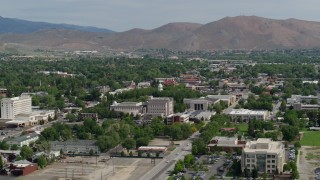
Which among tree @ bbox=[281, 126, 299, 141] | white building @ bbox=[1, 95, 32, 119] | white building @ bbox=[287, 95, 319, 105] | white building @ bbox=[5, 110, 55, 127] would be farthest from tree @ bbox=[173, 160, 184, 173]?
white building @ bbox=[287, 95, 319, 105]

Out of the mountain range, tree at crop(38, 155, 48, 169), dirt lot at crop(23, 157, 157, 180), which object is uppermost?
the mountain range

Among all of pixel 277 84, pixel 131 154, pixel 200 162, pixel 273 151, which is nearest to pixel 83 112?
pixel 131 154

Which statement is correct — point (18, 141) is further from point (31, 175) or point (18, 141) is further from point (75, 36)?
point (75, 36)

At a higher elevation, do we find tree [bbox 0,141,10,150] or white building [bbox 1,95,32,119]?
white building [bbox 1,95,32,119]

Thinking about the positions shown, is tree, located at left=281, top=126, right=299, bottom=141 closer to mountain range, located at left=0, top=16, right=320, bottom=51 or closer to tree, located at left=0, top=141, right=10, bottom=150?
tree, located at left=0, top=141, right=10, bottom=150

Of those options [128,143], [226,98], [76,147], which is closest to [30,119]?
[76,147]

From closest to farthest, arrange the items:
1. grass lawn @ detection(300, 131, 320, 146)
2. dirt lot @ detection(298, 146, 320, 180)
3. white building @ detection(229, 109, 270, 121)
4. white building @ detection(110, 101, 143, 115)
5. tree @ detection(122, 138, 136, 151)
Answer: dirt lot @ detection(298, 146, 320, 180) → tree @ detection(122, 138, 136, 151) → grass lawn @ detection(300, 131, 320, 146) → white building @ detection(229, 109, 270, 121) → white building @ detection(110, 101, 143, 115)

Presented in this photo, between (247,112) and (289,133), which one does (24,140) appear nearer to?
(289,133)
